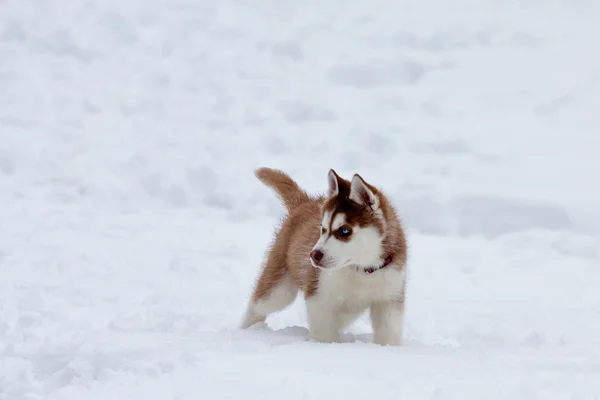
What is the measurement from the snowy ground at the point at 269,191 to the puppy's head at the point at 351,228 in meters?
0.51

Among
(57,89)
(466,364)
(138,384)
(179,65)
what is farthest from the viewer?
(179,65)

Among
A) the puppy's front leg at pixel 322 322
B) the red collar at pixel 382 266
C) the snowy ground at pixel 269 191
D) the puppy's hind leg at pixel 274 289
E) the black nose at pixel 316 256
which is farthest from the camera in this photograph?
the puppy's hind leg at pixel 274 289

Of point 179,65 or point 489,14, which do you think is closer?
point 179,65

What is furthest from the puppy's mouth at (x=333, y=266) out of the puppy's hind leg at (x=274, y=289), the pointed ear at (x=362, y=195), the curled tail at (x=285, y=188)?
the curled tail at (x=285, y=188)

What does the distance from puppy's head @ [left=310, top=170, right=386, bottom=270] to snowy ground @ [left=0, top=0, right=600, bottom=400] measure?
20.1 inches

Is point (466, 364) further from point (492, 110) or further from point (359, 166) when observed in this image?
point (492, 110)

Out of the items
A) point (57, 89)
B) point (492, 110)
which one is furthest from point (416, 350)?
point (57, 89)

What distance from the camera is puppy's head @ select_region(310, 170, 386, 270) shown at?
4891mm

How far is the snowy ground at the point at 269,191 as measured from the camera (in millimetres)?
4250

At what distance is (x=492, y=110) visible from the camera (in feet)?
40.8

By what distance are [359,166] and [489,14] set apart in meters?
5.12

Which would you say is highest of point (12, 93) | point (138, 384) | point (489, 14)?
point (489, 14)

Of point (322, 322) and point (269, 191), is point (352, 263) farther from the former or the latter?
point (269, 191)

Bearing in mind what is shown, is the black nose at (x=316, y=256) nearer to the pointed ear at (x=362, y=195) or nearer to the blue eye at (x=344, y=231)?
the blue eye at (x=344, y=231)
